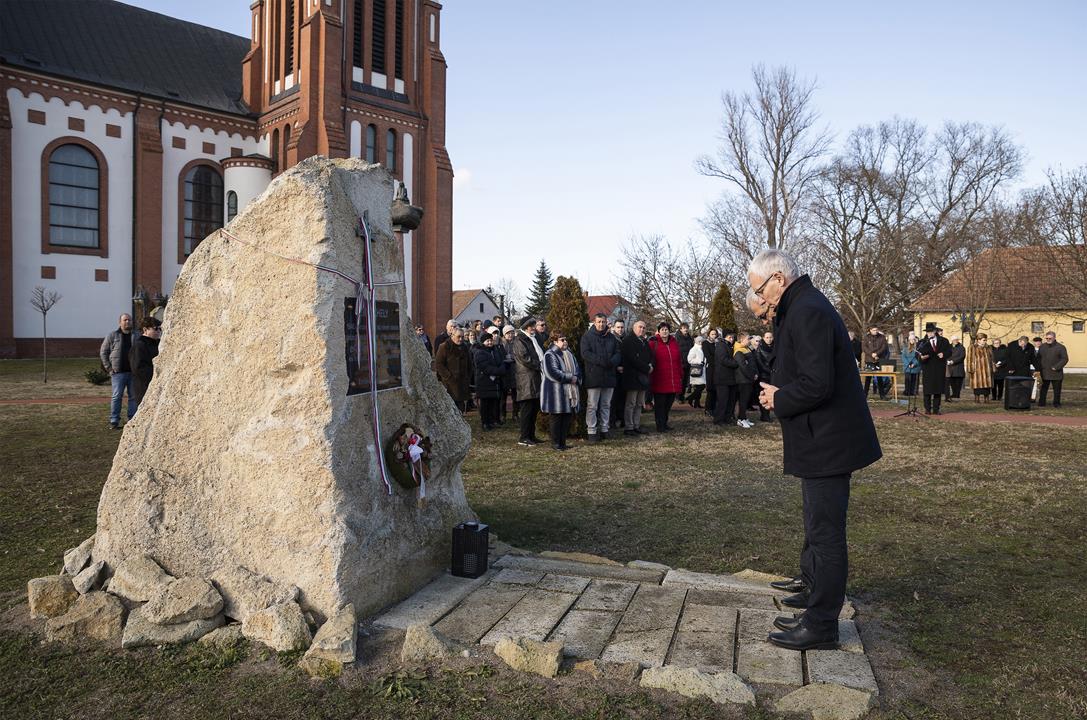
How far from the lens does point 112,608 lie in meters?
4.06

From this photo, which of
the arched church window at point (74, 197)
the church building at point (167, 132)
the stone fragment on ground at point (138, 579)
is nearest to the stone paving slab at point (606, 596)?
the stone fragment on ground at point (138, 579)

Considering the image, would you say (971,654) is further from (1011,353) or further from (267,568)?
(1011,353)

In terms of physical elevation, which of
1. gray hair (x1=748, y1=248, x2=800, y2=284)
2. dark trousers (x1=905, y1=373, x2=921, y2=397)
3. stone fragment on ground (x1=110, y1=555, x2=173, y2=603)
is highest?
gray hair (x1=748, y1=248, x2=800, y2=284)

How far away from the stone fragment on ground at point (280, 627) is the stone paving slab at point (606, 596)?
1.46 m

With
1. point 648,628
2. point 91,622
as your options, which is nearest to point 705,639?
point 648,628

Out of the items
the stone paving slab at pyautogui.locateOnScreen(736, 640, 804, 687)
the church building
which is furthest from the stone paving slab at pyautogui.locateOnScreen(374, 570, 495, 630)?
the church building

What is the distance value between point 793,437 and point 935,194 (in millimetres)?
45400

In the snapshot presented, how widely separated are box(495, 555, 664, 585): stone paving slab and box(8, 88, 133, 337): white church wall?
30.4 metres

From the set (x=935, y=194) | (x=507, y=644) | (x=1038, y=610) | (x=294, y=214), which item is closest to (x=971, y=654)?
(x=1038, y=610)

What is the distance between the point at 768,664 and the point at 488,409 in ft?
31.6

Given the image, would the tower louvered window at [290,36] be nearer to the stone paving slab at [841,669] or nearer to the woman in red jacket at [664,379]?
the woman in red jacket at [664,379]

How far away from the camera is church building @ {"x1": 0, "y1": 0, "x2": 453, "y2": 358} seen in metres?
29.1

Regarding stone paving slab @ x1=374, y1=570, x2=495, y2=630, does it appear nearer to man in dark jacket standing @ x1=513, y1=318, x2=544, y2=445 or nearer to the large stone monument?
the large stone monument

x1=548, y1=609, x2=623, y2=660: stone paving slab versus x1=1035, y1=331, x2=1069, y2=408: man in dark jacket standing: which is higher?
x1=1035, y1=331, x2=1069, y2=408: man in dark jacket standing
